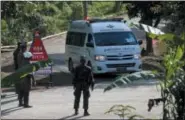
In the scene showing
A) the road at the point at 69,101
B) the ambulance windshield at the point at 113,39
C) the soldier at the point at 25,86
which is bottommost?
the road at the point at 69,101

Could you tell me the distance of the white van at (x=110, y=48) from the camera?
20.9 meters

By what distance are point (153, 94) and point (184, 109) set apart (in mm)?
11647

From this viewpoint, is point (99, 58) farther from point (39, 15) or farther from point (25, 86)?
point (39, 15)

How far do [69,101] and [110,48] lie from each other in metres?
5.18

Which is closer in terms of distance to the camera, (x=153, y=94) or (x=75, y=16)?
(x=153, y=94)

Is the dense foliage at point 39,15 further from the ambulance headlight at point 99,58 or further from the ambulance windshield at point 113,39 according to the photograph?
the ambulance headlight at point 99,58

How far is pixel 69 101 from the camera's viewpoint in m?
16.2

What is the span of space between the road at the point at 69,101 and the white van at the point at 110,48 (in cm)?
67

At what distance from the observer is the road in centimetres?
1377

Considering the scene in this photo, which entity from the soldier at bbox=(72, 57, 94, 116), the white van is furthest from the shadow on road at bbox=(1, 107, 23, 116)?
the white van

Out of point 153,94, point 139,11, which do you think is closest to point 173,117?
point 153,94

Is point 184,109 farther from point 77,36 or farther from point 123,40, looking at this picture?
point 77,36

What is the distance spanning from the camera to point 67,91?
18422mm

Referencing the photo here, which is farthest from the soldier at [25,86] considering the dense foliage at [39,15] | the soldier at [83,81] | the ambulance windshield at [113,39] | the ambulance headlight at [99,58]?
the ambulance windshield at [113,39]
